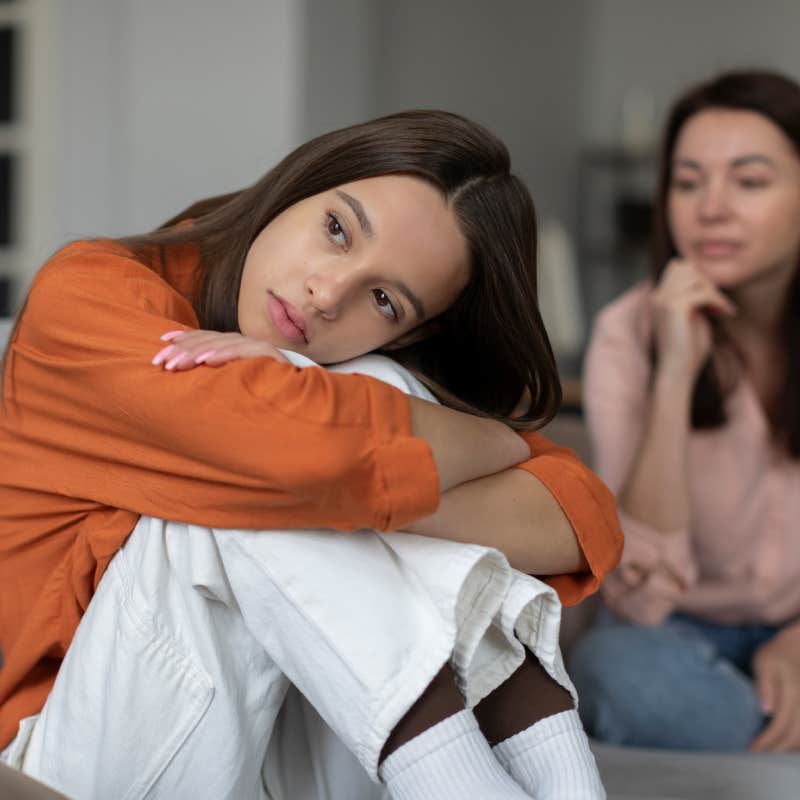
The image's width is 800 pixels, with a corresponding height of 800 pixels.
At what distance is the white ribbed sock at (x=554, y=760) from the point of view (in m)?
0.95

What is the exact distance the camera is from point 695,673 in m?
1.60

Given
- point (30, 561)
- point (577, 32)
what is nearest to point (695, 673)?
point (30, 561)

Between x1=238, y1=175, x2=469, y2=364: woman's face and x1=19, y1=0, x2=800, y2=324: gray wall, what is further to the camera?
x1=19, y1=0, x2=800, y2=324: gray wall

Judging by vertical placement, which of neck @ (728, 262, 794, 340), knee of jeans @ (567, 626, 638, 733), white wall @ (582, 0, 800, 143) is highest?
white wall @ (582, 0, 800, 143)

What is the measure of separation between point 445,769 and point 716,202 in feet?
3.64

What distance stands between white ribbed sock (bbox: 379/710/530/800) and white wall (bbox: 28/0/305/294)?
223cm

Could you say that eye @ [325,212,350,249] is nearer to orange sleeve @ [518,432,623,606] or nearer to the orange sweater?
the orange sweater

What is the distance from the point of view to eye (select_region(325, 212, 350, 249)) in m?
1.12

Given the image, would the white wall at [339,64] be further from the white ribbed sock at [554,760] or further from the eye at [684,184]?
the white ribbed sock at [554,760]

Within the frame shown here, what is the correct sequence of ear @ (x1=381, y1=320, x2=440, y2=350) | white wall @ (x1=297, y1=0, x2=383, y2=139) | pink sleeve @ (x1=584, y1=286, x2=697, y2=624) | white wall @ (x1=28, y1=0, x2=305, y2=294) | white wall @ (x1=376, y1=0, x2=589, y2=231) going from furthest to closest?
white wall @ (x1=376, y1=0, x2=589, y2=231) < white wall @ (x1=297, y1=0, x2=383, y2=139) < white wall @ (x1=28, y1=0, x2=305, y2=294) < pink sleeve @ (x1=584, y1=286, x2=697, y2=624) < ear @ (x1=381, y1=320, x2=440, y2=350)

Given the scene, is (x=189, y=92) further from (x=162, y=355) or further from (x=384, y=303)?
(x=162, y=355)

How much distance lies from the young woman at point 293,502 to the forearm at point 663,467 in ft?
1.62

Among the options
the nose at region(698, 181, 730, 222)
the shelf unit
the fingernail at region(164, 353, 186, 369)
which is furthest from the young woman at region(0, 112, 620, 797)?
the shelf unit

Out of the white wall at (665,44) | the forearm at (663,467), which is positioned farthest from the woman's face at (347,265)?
the white wall at (665,44)
